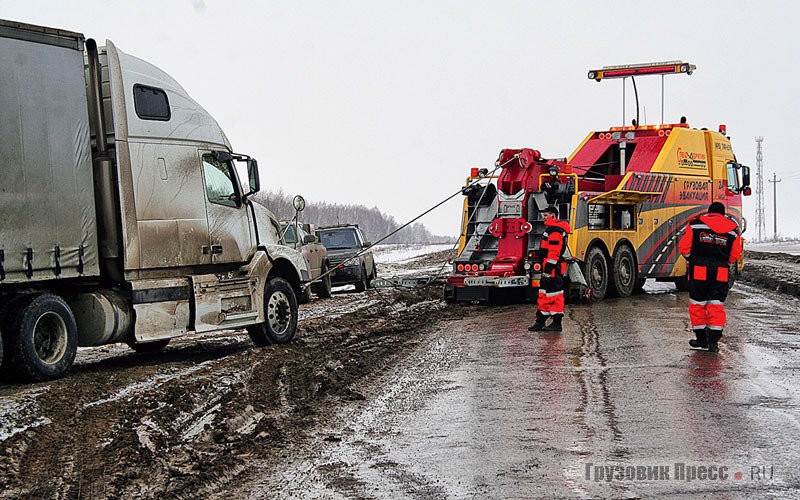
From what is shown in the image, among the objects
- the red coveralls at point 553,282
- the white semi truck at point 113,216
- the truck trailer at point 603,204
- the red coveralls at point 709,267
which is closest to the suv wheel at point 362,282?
the truck trailer at point 603,204

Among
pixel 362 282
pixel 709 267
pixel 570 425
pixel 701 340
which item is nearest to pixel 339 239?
pixel 362 282

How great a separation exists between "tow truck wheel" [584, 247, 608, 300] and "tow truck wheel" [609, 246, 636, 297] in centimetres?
26

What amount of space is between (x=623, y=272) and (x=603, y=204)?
1649 mm

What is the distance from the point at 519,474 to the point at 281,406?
10.4ft

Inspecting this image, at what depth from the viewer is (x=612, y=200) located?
18797 mm

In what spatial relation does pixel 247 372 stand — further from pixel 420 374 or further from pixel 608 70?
pixel 608 70

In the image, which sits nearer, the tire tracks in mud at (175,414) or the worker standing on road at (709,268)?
the tire tracks in mud at (175,414)

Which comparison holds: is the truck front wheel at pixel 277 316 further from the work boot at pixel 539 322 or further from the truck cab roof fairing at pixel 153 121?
the work boot at pixel 539 322

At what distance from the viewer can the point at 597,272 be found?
1858cm

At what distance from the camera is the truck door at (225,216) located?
12.0 metres

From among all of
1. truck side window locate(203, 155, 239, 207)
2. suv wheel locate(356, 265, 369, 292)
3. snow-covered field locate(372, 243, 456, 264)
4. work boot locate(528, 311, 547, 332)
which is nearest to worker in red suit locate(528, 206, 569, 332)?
work boot locate(528, 311, 547, 332)

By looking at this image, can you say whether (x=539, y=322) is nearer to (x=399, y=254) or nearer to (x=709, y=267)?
(x=709, y=267)

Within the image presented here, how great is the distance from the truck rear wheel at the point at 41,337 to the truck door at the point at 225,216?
7.64ft

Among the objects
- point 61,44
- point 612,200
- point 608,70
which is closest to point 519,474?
point 61,44
